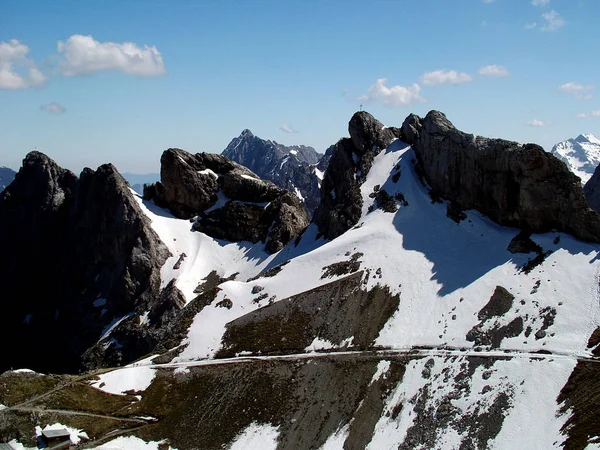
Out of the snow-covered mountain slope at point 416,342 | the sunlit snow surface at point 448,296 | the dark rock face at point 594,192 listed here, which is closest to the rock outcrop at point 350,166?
the sunlit snow surface at point 448,296

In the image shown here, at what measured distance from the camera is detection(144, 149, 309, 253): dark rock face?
5851 inches

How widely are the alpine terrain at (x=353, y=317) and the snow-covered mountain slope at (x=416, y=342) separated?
0.84 feet

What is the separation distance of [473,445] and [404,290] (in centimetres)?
3296

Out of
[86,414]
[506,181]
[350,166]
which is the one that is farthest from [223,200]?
→ [86,414]

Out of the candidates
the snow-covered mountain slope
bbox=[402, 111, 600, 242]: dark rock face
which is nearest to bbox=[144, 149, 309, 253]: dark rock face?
the snow-covered mountain slope

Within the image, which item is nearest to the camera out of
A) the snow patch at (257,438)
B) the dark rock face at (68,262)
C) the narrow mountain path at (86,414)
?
the snow patch at (257,438)

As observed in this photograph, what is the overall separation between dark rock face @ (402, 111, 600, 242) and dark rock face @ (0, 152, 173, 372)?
72586mm

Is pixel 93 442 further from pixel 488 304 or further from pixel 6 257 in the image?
pixel 6 257

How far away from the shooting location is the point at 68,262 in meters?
159

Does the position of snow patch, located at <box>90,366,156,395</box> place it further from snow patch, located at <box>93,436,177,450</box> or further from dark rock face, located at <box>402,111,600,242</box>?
dark rock face, located at <box>402,111,600,242</box>

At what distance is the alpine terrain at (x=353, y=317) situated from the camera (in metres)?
65.0

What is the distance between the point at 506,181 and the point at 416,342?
122 feet

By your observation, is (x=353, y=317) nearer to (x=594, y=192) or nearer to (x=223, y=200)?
(x=223, y=200)

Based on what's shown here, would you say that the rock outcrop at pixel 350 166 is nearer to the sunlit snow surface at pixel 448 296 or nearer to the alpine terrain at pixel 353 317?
the alpine terrain at pixel 353 317
